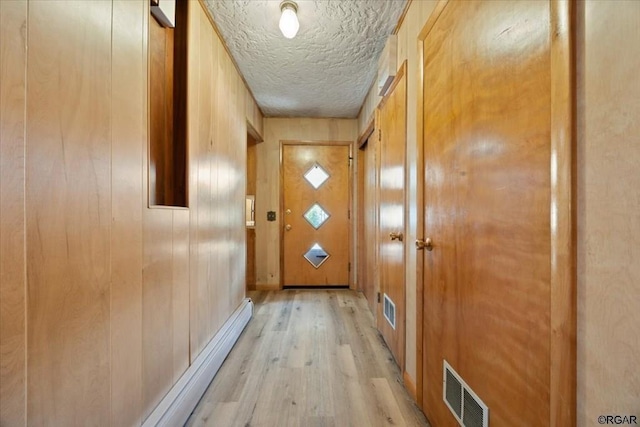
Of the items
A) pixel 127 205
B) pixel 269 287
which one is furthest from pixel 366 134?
pixel 127 205

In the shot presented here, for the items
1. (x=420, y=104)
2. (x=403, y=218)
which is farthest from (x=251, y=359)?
(x=420, y=104)

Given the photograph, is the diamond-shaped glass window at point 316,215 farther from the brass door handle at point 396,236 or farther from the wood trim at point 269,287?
the brass door handle at point 396,236

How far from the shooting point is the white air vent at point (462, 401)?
0.92 m

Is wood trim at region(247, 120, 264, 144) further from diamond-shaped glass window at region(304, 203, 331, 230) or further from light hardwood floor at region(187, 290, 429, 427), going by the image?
light hardwood floor at region(187, 290, 429, 427)

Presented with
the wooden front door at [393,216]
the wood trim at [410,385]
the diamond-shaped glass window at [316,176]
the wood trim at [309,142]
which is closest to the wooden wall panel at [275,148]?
the wood trim at [309,142]

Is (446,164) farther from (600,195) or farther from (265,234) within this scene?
(265,234)

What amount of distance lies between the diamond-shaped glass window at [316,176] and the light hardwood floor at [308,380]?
6.04 feet

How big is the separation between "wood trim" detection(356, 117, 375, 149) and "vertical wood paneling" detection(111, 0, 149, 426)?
2.12 m

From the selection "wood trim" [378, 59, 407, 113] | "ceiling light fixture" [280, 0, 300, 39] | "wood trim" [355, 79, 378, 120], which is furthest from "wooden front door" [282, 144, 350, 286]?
"ceiling light fixture" [280, 0, 300, 39]

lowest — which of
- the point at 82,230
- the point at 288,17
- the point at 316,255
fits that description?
the point at 316,255

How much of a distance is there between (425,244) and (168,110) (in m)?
1.50

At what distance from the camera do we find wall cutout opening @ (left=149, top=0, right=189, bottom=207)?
129 cm
